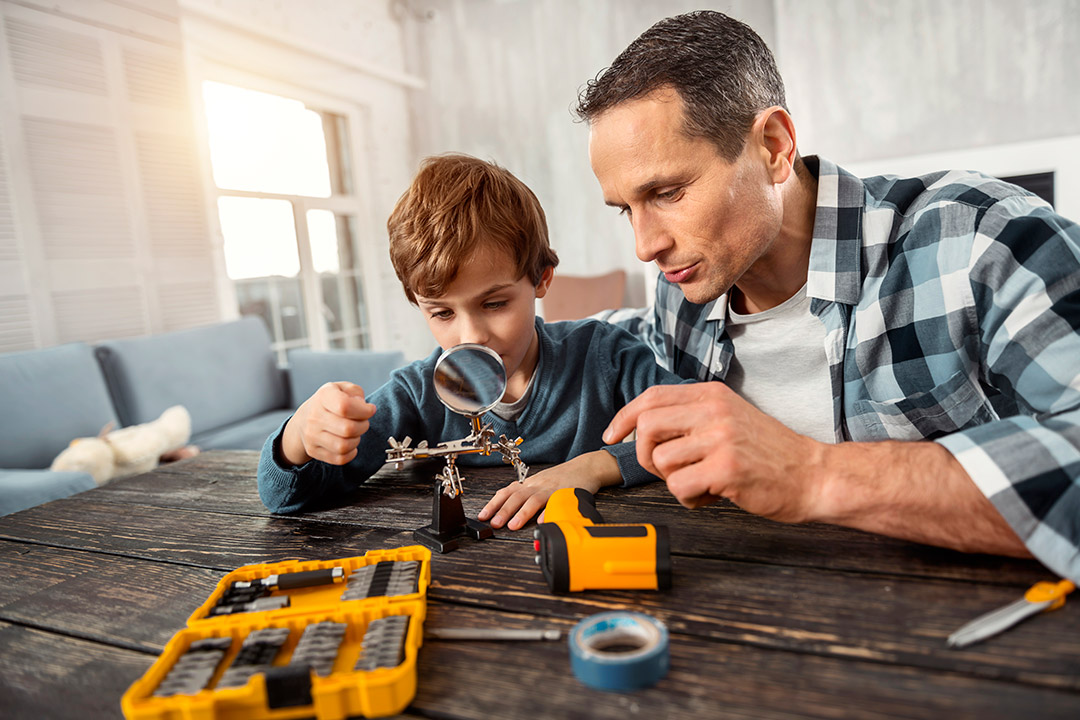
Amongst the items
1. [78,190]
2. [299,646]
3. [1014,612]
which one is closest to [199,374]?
[78,190]

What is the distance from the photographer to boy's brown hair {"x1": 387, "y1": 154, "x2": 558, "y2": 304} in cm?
137

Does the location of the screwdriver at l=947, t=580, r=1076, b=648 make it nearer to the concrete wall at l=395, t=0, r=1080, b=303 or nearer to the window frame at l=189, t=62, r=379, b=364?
the concrete wall at l=395, t=0, r=1080, b=303

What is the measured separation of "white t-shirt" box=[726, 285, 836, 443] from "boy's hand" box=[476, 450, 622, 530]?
1.84 feet

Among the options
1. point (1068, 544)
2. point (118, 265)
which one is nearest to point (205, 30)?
point (118, 265)

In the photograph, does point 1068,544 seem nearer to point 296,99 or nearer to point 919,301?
point 919,301

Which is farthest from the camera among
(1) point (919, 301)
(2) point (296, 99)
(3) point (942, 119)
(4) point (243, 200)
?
(2) point (296, 99)

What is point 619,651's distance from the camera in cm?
69

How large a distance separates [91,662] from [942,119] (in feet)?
17.9

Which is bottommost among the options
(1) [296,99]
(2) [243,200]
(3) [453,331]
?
(3) [453,331]

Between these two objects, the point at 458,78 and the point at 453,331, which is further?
the point at 458,78

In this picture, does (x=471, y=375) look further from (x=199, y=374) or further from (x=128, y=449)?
(x=199, y=374)

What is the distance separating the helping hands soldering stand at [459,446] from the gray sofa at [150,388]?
242cm

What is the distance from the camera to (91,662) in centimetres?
76

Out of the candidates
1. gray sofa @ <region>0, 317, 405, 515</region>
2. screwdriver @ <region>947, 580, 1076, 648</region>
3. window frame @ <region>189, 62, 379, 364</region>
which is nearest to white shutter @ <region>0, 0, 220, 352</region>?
window frame @ <region>189, 62, 379, 364</region>
